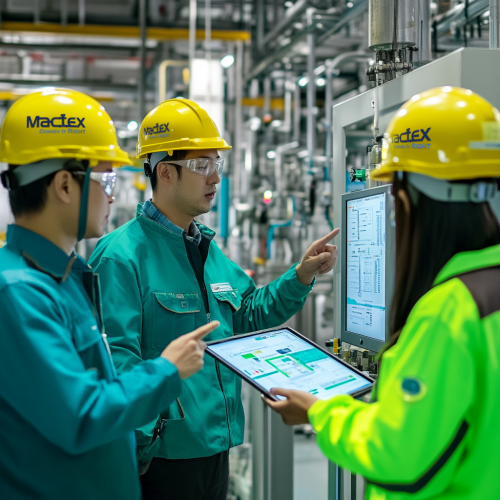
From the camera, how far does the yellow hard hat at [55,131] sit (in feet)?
3.77

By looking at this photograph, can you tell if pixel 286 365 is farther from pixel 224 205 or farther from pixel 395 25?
pixel 224 205

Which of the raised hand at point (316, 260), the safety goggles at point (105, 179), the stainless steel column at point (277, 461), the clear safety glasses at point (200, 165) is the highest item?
the clear safety glasses at point (200, 165)

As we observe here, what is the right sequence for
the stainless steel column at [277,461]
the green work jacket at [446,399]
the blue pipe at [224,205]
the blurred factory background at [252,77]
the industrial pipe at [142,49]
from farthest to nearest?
1. the industrial pipe at [142,49]
2. the blue pipe at [224,205]
3. the blurred factory background at [252,77]
4. the stainless steel column at [277,461]
5. the green work jacket at [446,399]

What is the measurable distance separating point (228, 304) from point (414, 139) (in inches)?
40.7

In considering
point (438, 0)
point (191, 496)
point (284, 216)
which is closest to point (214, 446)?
point (191, 496)

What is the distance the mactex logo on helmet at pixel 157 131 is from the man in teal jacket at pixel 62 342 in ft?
1.87

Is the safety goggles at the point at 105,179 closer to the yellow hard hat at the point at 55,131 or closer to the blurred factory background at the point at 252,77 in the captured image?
the yellow hard hat at the point at 55,131

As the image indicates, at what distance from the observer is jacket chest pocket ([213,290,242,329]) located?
1808 mm

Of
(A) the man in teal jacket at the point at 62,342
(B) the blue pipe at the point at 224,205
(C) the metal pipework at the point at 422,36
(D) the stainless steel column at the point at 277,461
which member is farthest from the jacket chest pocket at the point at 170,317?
(B) the blue pipe at the point at 224,205

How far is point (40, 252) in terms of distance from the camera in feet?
3.63

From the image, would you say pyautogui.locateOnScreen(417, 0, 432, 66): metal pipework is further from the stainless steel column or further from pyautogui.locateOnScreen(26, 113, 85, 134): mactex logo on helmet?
the stainless steel column

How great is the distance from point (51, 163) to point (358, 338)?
107 cm

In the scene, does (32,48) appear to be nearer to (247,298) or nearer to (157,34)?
(157,34)

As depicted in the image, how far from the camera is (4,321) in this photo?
1.00 m
